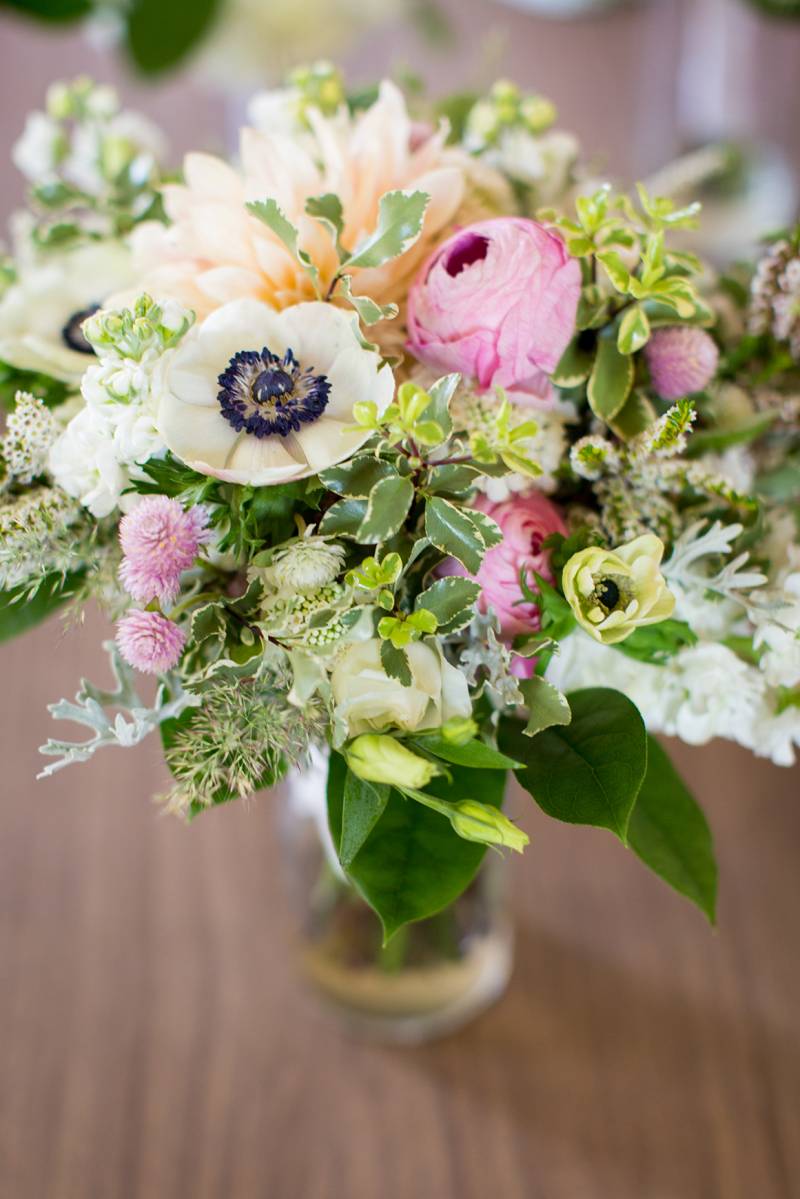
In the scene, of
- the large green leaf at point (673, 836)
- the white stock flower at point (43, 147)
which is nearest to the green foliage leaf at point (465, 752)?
the large green leaf at point (673, 836)

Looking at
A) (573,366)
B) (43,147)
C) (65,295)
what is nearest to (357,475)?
(573,366)

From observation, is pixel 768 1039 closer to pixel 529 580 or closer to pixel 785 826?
pixel 785 826

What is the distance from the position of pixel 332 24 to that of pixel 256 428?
72cm

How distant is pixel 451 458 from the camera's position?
38 cm

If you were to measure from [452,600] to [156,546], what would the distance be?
10 cm

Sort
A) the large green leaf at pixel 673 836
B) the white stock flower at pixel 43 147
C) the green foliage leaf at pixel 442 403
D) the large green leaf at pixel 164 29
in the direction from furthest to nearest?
the large green leaf at pixel 164 29, the white stock flower at pixel 43 147, the large green leaf at pixel 673 836, the green foliage leaf at pixel 442 403

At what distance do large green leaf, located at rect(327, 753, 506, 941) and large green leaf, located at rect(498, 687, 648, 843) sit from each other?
2cm

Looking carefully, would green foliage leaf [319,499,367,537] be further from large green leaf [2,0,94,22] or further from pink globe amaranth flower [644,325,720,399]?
large green leaf [2,0,94,22]

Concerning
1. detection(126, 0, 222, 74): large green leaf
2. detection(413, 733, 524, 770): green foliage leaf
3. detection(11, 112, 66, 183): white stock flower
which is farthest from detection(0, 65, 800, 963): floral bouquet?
detection(126, 0, 222, 74): large green leaf

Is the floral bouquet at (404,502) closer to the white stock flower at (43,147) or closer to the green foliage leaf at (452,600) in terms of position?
the green foliage leaf at (452,600)

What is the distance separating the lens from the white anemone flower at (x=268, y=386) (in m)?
0.39

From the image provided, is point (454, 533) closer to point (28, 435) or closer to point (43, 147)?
point (28, 435)

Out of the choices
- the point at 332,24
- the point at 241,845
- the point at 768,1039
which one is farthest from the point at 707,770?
the point at 332,24

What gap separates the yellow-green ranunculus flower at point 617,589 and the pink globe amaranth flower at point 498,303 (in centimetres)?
→ 8
